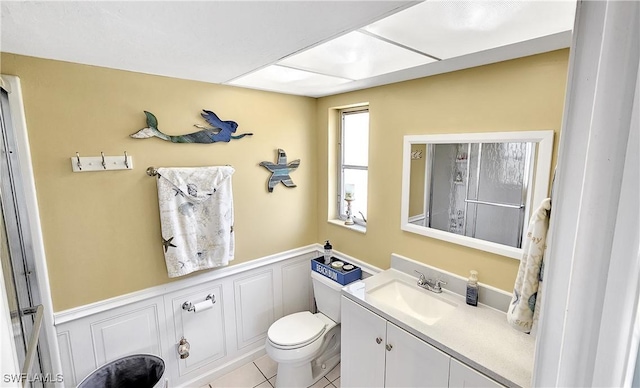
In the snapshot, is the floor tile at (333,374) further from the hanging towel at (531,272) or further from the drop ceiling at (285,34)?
the drop ceiling at (285,34)

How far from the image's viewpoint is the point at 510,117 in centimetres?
150

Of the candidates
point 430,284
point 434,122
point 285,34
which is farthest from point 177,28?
point 430,284

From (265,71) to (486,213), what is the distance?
158 centimetres

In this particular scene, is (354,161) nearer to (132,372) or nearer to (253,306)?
(253,306)

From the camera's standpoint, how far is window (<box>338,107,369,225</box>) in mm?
2419

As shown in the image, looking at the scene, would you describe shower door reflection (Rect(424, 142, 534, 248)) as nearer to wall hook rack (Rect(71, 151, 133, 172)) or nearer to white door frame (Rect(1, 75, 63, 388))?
wall hook rack (Rect(71, 151, 133, 172))

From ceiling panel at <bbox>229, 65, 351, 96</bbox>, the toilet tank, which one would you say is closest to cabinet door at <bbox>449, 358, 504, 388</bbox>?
the toilet tank

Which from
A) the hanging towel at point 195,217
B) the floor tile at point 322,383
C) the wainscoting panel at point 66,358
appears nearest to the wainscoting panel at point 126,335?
the wainscoting panel at point 66,358

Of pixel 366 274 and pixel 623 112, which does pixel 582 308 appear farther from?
pixel 366 274

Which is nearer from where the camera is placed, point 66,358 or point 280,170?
point 66,358

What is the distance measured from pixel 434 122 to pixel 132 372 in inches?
97.0

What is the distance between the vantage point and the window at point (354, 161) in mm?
2419

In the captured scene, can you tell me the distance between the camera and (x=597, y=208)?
379 millimetres

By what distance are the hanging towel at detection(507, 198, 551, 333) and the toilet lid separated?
145 centimetres
